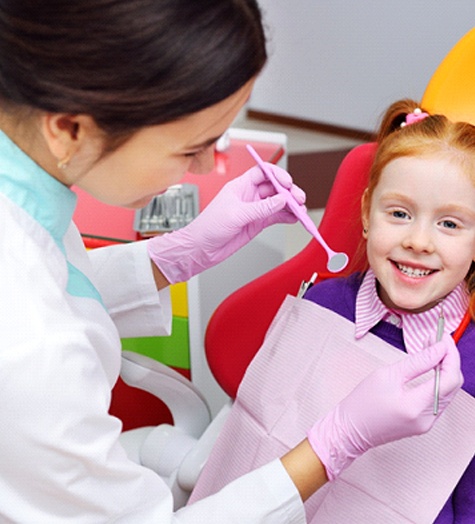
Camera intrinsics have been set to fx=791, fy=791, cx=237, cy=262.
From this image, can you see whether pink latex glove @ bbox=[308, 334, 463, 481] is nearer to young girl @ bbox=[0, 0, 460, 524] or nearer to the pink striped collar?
young girl @ bbox=[0, 0, 460, 524]

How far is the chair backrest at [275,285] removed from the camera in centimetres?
129

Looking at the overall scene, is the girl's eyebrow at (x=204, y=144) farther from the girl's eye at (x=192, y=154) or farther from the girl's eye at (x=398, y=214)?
the girl's eye at (x=398, y=214)

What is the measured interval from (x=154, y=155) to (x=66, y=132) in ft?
0.30

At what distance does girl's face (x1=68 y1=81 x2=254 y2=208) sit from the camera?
794 millimetres

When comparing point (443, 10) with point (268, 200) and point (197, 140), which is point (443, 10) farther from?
point (197, 140)

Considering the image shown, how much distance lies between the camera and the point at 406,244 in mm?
1094

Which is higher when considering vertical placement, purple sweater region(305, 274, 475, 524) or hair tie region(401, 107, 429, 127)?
hair tie region(401, 107, 429, 127)

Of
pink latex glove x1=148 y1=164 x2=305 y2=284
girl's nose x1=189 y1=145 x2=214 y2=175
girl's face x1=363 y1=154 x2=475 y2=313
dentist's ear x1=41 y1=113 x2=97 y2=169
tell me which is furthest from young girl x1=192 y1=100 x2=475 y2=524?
dentist's ear x1=41 y1=113 x2=97 y2=169

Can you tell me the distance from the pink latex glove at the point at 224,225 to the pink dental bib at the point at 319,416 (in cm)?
14

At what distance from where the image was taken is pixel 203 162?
0.90 m

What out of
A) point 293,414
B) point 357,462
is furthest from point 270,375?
point 357,462

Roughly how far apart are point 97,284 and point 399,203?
48cm

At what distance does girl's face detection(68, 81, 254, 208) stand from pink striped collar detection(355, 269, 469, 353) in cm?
43

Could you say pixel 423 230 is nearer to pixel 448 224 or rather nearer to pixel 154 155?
pixel 448 224
